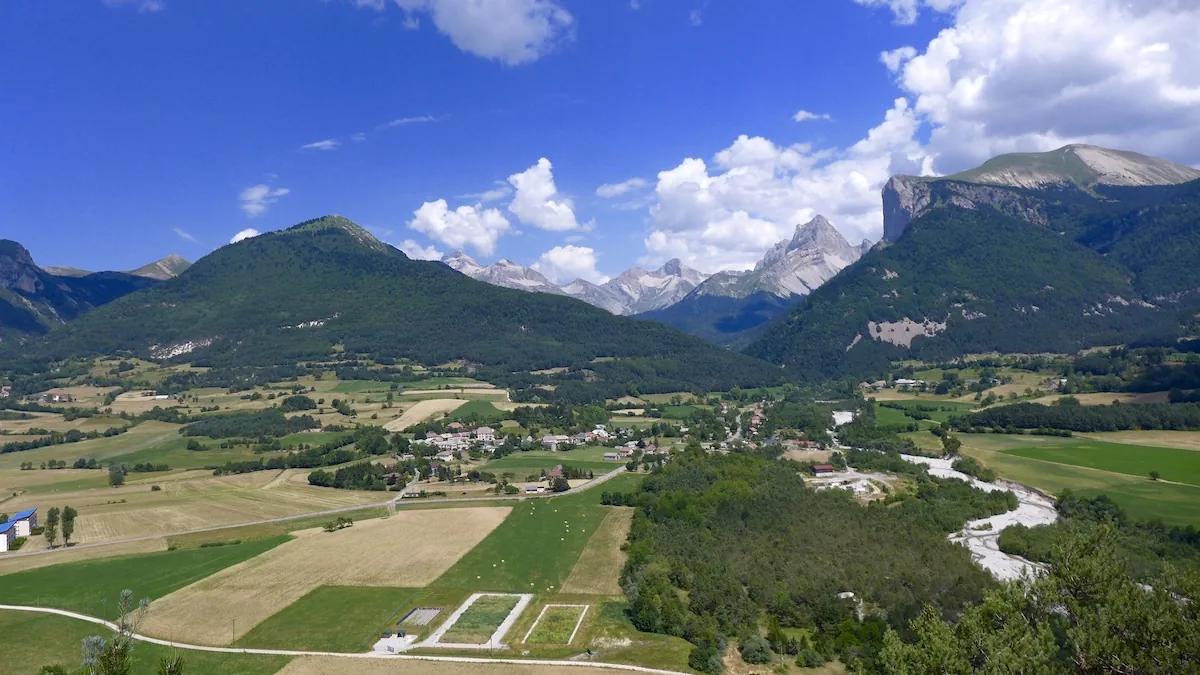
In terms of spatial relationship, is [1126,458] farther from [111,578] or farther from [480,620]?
[111,578]

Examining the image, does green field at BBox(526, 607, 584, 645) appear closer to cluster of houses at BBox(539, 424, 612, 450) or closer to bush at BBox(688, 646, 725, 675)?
bush at BBox(688, 646, 725, 675)

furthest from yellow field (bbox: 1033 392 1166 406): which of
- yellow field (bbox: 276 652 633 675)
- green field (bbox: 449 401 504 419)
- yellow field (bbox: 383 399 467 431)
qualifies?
yellow field (bbox: 276 652 633 675)

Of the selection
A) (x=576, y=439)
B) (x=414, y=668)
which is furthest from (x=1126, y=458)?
(x=414, y=668)

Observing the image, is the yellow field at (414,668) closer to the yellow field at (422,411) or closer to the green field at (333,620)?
the green field at (333,620)

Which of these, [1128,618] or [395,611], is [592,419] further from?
[1128,618]

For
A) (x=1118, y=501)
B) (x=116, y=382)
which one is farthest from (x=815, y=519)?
(x=116, y=382)

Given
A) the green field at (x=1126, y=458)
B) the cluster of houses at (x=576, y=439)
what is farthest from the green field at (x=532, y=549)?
the green field at (x=1126, y=458)
